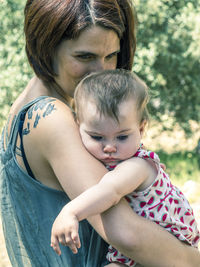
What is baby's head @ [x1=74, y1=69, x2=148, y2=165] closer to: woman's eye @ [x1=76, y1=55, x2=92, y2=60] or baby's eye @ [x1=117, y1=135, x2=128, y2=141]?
baby's eye @ [x1=117, y1=135, x2=128, y2=141]

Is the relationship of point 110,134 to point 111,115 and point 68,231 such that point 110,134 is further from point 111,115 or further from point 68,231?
point 68,231

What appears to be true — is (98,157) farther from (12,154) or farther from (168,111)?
(168,111)

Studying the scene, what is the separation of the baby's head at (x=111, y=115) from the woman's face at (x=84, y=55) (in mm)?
285

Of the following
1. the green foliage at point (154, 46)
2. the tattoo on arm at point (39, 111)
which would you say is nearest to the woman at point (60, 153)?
the tattoo on arm at point (39, 111)

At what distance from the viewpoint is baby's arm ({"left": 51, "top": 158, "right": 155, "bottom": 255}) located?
6.22ft

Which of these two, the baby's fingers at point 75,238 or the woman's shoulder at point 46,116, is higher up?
the woman's shoulder at point 46,116

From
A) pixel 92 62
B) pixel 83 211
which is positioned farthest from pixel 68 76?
pixel 83 211

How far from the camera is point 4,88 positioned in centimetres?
727

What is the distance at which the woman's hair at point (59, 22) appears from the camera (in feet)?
7.89

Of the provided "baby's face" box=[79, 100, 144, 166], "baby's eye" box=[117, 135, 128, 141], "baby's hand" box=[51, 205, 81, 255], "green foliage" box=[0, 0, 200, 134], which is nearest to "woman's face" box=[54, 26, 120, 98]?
"baby's face" box=[79, 100, 144, 166]

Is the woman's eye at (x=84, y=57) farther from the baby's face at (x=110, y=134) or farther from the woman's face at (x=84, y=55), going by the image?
the baby's face at (x=110, y=134)

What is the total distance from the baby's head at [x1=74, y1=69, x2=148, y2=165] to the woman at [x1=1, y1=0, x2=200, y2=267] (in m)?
0.07

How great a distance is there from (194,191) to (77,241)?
15.4ft

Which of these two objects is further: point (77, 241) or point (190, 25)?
point (190, 25)
